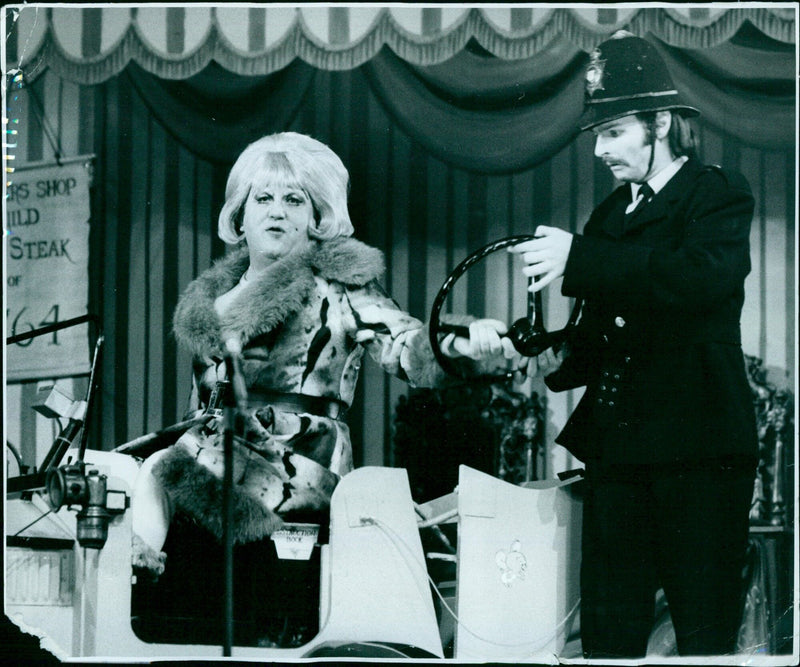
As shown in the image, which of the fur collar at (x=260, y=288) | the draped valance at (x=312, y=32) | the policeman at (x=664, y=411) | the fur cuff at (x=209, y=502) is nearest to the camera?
the policeman at (x=664, y=411)

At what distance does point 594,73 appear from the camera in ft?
13.5

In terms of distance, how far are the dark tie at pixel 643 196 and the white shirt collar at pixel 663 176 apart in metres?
0.02

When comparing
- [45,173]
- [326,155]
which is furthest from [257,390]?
[45,173]

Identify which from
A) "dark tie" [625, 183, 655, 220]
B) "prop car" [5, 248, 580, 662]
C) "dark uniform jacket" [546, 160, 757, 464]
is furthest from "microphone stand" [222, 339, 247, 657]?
"dark tie" [625, 183, 655, 220]

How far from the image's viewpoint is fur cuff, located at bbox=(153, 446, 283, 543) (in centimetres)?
395

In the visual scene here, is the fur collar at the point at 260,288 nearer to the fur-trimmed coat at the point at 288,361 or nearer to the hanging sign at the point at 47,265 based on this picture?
the fur-trimmed coat at the point at 288,361

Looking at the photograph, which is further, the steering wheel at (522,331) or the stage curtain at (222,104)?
the stage curtain at (222,104)

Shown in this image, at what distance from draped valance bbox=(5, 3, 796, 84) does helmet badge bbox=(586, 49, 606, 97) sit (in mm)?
59

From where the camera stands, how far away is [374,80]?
420cm

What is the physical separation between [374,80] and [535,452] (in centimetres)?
148

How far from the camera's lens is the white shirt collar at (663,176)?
4.00 meters

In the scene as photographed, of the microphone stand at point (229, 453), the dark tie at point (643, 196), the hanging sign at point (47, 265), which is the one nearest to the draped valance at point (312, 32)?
the hanging sign at point (47, 265)

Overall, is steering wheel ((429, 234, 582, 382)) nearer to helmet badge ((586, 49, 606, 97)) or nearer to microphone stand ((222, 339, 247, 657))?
helmet badge ((586, 49, 606, 97))

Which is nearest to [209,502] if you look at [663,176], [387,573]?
[387,573]
